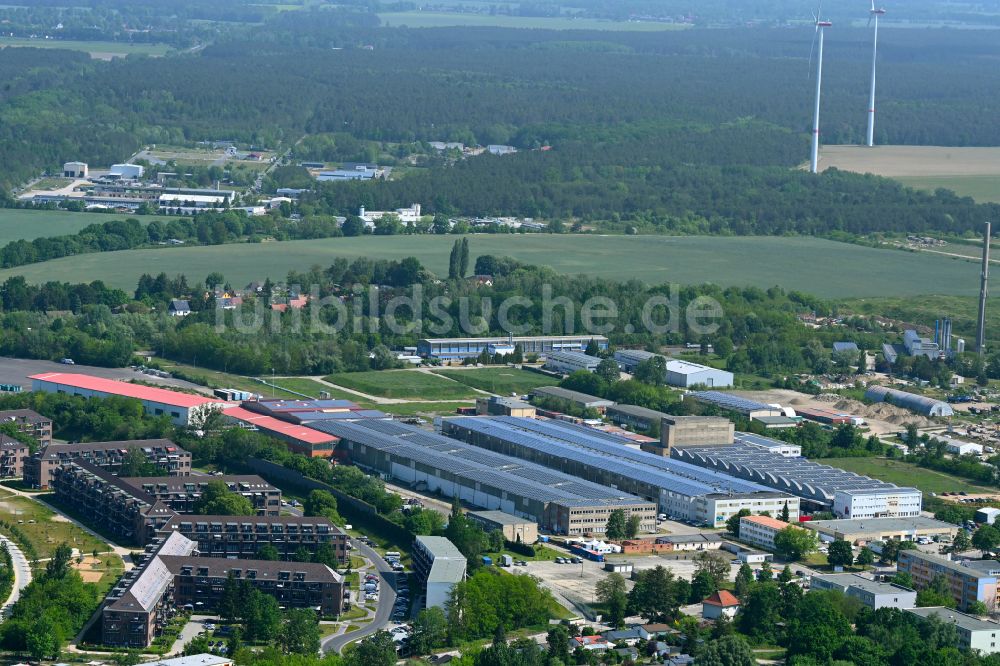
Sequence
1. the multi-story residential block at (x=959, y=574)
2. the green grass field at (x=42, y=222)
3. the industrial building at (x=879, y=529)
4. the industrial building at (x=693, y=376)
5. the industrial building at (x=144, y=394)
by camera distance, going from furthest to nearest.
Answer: the green grass field at (x=42, y=222) → the industrial building at (x=693, y=376) → the industrial building at (x=144, y=394) → the industrial building at (x=879, y=529) → the multi-story residential block at (x=959, y=574)

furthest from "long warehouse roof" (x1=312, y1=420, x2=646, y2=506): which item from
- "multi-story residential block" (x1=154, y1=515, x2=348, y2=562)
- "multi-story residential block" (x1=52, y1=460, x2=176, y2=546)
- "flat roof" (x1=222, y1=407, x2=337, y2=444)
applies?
"multi-story residential block" (x1=52, y1=460, x2=176, y2=546)

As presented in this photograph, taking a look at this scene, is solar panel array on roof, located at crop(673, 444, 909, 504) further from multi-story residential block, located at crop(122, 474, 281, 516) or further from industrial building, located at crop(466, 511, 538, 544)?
multi-story residential block, located at crop(122, 474, 281, 516)

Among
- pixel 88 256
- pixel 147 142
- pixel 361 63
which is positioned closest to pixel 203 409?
pixel 88 256

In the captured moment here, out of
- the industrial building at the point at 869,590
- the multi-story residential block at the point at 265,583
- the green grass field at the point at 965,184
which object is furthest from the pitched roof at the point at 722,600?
the green grass field at the point at 965,184

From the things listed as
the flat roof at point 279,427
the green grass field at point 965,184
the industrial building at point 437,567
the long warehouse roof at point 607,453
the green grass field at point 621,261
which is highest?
the industrial building at point 437,567

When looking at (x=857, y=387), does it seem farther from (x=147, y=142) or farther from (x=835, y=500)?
(x=147, y=142)

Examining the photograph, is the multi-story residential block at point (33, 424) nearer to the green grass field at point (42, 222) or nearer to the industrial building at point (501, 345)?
the industrial building at point (501, 345)
